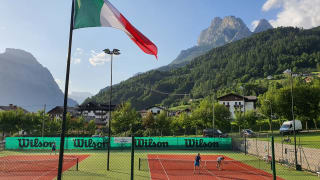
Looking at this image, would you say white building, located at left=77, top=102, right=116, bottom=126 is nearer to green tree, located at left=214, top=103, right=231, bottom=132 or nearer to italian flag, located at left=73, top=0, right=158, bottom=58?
green tree, located at left=214, top=103, right=231, bottom=132

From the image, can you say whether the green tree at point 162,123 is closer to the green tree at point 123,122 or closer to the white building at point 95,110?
the green tree at point 123,122

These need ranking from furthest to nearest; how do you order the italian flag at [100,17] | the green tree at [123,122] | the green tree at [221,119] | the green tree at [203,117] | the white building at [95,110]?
1. the white building at [95,110]
2. the green tree at [221,119]
3. the green tree at [203,117]
4. the green tree at [123,122]
5. the italian flag at [100,17]

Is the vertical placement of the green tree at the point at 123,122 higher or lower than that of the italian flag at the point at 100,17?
lower

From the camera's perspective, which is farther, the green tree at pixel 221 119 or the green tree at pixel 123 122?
the green tree at pixel 221 119

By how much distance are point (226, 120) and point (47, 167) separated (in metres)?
50.6

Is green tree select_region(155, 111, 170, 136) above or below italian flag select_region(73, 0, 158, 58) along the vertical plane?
below

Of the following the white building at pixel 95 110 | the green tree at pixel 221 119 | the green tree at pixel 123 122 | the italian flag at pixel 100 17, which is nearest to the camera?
the italian flag at pixel 100 17

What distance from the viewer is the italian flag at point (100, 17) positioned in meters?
7.25

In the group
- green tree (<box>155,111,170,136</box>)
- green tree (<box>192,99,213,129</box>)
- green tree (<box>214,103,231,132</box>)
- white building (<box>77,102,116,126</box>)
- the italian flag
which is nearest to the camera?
the italian flag

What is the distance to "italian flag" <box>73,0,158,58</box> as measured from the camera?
7.25m

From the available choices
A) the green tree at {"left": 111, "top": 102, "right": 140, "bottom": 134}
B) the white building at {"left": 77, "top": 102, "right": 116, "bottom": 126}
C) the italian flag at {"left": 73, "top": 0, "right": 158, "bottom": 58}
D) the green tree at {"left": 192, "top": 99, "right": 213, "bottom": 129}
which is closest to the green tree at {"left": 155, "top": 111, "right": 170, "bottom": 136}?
the green tree at {"left": 111, "top": 102, "right": 140, "bottom": 134}

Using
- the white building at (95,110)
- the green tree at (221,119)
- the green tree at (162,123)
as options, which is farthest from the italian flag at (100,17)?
the white building at (95,110)

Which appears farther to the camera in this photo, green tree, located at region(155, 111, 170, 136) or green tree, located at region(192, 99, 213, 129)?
green tree, located at region(155, 111, 170, 136)

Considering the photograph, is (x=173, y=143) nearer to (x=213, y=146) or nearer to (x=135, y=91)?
(x=213, y=146)
